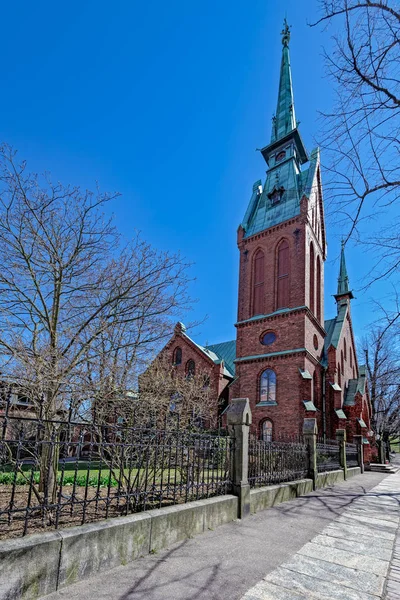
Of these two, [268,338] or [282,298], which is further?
[282,298]

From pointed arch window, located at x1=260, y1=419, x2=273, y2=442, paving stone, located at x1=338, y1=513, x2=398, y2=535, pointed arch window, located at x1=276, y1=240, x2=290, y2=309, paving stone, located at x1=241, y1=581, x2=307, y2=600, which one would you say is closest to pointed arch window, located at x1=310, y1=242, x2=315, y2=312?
pointed arch window, located at x1=276, y1=240, x2=290, y2=309

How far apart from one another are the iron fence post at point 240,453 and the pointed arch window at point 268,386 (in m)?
14.7

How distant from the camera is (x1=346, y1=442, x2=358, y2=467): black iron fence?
16.6 m

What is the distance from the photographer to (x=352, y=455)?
17.5m

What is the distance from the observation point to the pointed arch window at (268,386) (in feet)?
67.5

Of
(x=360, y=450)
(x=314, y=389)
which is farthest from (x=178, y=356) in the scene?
(x=360, y=450)

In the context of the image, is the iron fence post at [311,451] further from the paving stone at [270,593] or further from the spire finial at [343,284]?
the spire finial at [343,284]

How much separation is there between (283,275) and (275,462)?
16.4m

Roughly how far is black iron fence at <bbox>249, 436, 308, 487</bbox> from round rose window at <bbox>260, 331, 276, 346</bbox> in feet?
39.6

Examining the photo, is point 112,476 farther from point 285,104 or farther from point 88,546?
point 285,104

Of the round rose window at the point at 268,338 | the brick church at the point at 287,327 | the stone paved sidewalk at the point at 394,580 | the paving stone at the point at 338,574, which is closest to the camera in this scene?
the stone paved sidewalk at the point at 394,580

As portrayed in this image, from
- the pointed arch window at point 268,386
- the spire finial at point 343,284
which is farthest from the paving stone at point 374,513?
the spire finial at point 343,284

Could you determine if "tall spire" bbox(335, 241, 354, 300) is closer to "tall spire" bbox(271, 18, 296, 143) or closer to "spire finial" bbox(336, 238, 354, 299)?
"spire finial" bbox(336, 238, 354, 299)

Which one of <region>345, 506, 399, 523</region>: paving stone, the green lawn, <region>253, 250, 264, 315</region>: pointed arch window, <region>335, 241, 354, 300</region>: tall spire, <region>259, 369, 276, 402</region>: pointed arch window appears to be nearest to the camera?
the green lawn
